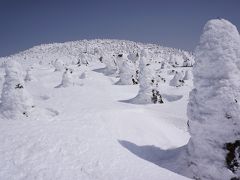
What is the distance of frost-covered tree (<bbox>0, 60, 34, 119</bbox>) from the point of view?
2512 centimetres

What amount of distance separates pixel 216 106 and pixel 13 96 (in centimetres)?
1643

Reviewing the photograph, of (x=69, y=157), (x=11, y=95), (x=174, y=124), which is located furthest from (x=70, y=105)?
(x=69, y=157)

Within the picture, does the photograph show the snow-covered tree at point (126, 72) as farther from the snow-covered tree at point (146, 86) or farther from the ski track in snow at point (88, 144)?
the ski track in snow at point (88, 144)

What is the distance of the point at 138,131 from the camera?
22.5m

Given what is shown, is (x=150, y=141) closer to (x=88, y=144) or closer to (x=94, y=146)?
(x=94, y=146)

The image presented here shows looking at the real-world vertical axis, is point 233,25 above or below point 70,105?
above

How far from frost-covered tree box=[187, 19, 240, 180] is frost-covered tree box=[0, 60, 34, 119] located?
14341 mm

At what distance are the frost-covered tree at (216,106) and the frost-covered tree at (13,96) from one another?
1434 centimetres

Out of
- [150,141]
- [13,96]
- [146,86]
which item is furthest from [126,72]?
[150,141]

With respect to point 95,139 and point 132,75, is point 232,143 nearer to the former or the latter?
point 95,139

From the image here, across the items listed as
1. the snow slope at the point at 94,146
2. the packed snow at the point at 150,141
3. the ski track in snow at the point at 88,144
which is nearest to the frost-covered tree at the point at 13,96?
the snow slope at the point at 94,146

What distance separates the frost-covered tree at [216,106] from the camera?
607 inches

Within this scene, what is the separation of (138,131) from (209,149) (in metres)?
7.35

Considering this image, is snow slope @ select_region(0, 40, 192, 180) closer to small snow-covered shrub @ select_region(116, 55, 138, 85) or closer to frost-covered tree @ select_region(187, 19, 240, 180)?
frost-covered tree @ select_region(187, 19, 240, 180)
